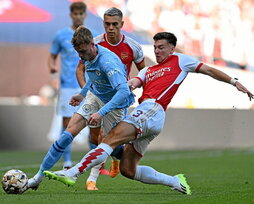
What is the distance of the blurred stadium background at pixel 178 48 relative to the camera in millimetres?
20109

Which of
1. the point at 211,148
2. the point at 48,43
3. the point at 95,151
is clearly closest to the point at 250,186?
the point at 95,151

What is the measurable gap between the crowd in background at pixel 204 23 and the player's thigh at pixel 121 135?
49.3ft

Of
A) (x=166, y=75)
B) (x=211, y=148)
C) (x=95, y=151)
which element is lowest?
(x=211, y=148)

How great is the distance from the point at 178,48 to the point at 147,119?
9655 millimetres

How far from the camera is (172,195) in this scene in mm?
8922

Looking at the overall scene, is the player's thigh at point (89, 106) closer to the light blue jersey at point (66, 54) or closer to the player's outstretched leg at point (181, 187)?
the player's outstretched leg at point (181, 187)

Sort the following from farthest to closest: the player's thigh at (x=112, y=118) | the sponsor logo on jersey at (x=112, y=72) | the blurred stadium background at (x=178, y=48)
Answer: the blurred stadium background at (x=178, y=48)
the player's thigh at (x=112, y=118)
the sponsor logo on jersey at (x=112, y=72)

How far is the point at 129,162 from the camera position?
8.89 m

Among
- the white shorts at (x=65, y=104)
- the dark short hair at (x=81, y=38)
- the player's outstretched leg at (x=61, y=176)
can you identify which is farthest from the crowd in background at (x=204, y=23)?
the player's outstretched leg at (x=61, y=176)

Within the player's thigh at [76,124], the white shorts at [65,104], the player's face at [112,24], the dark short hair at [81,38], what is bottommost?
the white shorts at [65,104]

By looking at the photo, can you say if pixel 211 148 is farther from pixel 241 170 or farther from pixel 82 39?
pixel 82 39

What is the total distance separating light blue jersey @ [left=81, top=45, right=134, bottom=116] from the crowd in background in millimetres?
14407

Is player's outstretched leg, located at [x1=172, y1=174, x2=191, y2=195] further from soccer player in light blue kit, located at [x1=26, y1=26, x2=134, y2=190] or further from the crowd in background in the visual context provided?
the crowd in background

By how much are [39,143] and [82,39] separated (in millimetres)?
12094
